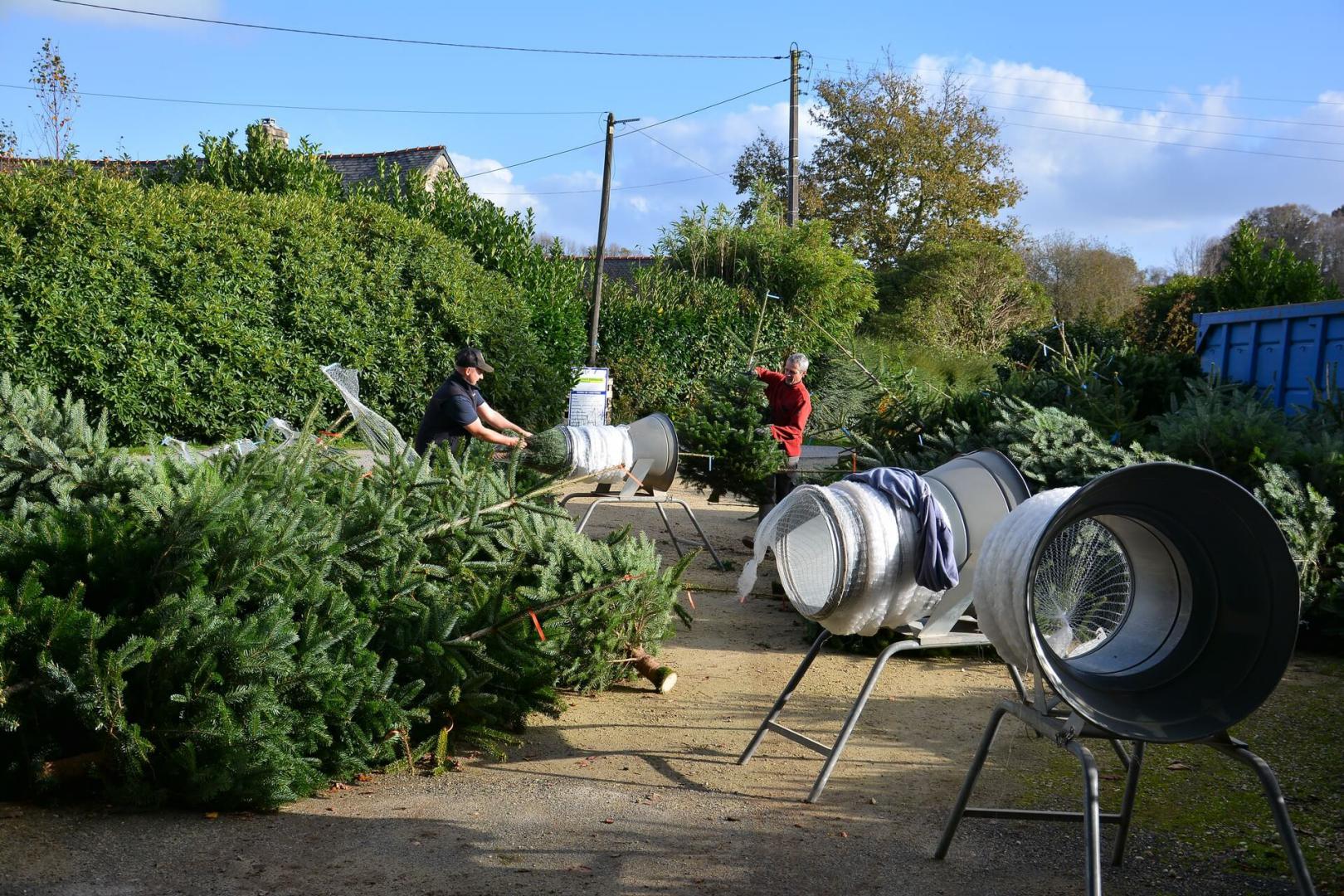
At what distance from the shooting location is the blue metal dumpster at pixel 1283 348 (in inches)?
357

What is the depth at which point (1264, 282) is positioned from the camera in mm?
17359

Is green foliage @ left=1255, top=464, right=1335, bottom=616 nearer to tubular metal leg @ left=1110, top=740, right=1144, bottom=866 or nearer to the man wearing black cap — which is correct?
tubular metal leg @ left=1110, top=740, right=1144, bottom=866

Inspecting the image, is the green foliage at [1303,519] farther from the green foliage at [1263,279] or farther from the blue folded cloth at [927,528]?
the green foliage at [1263,279]

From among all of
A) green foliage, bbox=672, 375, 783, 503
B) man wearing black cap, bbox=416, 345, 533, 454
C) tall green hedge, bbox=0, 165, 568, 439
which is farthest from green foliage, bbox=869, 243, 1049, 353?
man wearing black cap, bbox=416, 345, 533, 454

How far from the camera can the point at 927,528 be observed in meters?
4.23

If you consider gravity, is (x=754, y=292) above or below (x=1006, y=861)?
above

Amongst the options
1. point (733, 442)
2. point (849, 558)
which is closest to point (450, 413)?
point (733, 442)

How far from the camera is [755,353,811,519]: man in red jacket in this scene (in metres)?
9.75

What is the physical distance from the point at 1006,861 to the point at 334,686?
7.64 ft

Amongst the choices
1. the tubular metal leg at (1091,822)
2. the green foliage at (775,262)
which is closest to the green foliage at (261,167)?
the green foliage at (775,262)

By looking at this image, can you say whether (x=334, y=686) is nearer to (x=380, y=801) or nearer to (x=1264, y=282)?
(x=380, y=801)

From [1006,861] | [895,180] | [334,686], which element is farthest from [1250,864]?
[895,180]

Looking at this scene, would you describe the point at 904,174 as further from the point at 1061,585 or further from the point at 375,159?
the point at 1061,585

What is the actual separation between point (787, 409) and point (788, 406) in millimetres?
31
